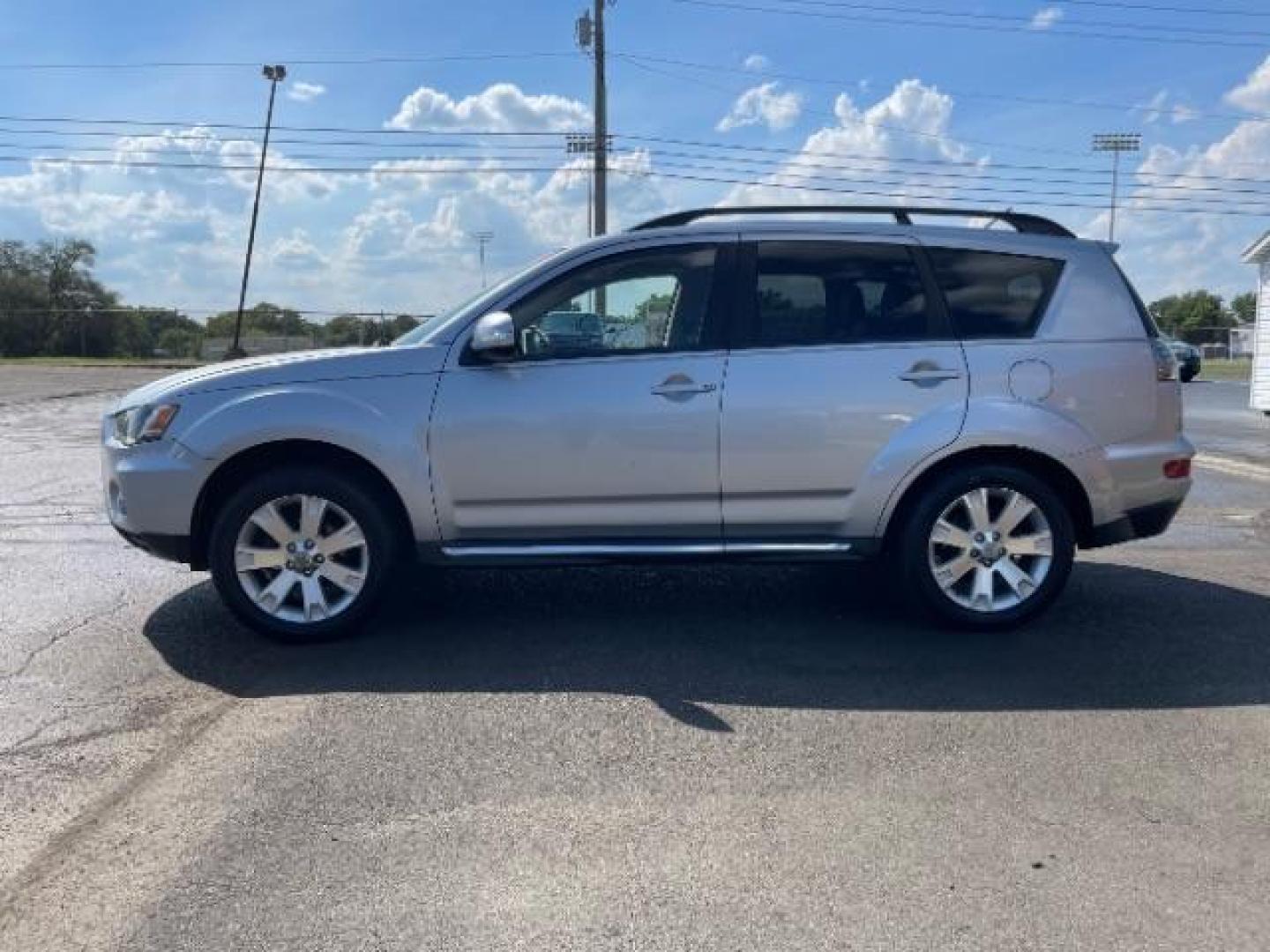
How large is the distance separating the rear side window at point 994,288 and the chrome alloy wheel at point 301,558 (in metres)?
3.06

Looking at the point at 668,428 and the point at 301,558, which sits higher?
the point at 668,428

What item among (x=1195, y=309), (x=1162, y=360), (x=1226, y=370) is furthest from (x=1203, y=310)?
(x=1162, y=360)

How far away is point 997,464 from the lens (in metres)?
5.44

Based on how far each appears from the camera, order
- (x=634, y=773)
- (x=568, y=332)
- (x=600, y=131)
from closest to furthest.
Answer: (x=634, y=773) → (x=568, y=332) → (x=600, y=131)

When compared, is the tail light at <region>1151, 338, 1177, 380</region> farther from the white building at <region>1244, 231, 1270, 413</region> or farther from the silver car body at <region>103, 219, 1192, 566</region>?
the white building at <region>1244, 231, 1270, 413</region>

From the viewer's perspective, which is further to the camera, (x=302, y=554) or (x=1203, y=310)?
(x=1203, y=310)

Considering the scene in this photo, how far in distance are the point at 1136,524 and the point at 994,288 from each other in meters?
1.37

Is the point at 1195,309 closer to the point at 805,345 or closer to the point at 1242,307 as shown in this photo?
the point at 1242,307

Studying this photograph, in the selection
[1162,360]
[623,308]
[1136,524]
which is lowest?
[1136,524]

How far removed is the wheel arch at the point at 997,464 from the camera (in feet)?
17.8

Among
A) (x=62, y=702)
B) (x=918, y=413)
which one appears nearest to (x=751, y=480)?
(x=918, y=413)

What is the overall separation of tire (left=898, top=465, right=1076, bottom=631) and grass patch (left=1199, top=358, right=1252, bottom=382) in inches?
1253

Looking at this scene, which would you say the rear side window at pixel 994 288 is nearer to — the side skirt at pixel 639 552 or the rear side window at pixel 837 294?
the rear side window at pixel 837 294

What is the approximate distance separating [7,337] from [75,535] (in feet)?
198
